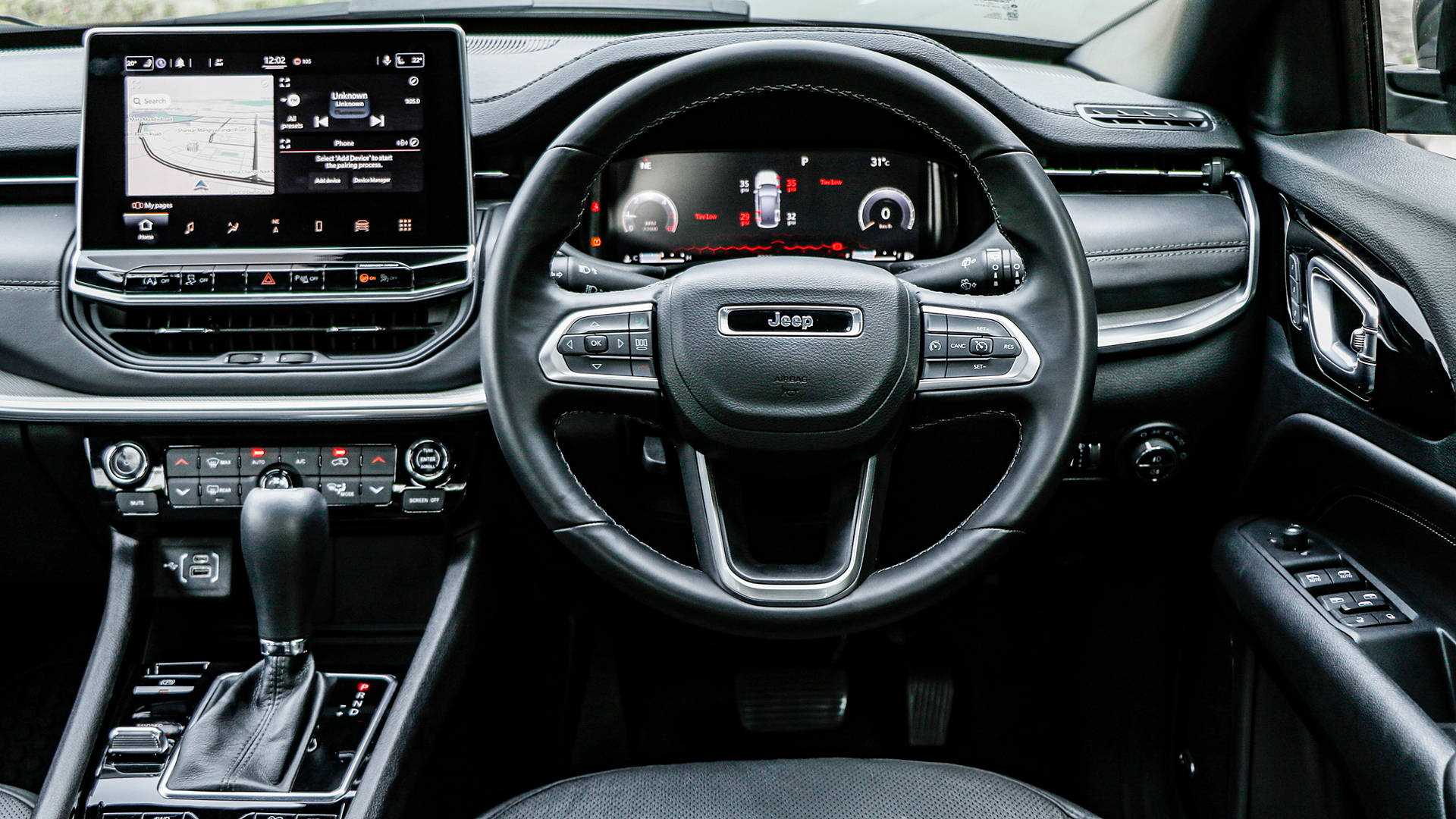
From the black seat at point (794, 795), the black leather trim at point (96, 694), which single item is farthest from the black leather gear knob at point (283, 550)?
the black seat at point (794, 795)

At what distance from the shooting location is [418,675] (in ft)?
4.95

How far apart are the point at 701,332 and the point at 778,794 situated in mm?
522

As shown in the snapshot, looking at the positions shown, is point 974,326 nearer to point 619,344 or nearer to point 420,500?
point 619,344

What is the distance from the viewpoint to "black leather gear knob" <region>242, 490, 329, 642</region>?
1374mm

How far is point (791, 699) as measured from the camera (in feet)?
6.72

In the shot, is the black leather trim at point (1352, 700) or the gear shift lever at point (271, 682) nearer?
the black leather trim at point (1352, 700)

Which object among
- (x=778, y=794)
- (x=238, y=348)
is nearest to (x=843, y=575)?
(x=778, y=794)

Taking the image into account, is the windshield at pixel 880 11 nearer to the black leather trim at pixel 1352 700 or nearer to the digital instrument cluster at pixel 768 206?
the digital instrument cluster at pixel 768 206

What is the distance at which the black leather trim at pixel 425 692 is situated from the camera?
1387mm

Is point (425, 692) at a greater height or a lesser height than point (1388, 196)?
lesser

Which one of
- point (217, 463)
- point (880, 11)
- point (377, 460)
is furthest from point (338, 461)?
point (880, 11)

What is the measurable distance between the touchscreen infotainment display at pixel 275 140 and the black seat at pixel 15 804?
26.3 inches

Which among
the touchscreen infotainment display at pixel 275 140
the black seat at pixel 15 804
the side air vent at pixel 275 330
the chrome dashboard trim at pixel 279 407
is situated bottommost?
the black seat at pixel 15 804

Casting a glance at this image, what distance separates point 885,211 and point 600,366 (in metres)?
0.53
